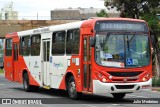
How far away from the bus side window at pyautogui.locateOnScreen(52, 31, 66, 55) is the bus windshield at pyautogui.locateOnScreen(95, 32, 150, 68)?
292 cm

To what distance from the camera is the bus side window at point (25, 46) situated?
24220mm

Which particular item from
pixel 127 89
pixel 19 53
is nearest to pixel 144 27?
pixel 127 89

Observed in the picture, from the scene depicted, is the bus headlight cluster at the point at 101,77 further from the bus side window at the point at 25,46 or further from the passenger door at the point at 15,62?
the passenger door at the point at 15,62

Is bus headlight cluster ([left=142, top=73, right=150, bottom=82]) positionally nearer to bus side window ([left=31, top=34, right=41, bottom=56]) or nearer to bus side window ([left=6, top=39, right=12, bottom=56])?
bus side window ([left=31, top=34, right=41, bottom=56])

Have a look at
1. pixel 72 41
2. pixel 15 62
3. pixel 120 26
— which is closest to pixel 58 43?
pixel 72 41

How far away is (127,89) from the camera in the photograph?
1720 cm

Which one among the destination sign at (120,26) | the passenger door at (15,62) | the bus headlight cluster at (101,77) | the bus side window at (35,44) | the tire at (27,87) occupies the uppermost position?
the destination sign at (120,26)

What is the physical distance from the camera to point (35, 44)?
23062mm

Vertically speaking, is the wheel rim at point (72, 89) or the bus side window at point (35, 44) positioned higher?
the bus side window at point (35, 44)

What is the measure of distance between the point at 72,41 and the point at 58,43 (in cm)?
144

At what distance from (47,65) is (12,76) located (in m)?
5.73

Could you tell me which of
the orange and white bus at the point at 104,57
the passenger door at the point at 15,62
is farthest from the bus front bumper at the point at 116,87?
the passenger door at the point at 15,62

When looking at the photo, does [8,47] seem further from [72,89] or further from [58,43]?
[72,89]

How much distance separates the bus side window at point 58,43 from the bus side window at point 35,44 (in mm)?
1910
